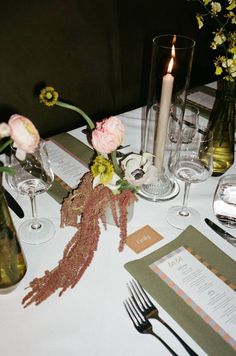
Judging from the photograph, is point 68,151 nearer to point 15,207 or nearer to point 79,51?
point 15,207

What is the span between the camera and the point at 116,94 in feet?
6.44

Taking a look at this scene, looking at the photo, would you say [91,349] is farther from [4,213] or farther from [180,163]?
[180,163]

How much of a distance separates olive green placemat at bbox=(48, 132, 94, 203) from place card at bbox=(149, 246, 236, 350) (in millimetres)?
335

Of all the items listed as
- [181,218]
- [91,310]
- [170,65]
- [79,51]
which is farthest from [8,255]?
[79,51]

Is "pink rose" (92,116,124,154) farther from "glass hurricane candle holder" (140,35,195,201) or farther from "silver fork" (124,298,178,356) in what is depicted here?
"silver fork" (124,298,178,356)

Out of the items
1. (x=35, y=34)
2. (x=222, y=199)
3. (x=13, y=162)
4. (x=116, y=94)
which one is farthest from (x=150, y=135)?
(x=116, y=94)

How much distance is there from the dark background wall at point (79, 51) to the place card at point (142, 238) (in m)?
0.94

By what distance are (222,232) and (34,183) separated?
473 mm

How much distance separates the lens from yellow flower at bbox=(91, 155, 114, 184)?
787 millimetres

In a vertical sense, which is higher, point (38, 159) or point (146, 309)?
point (38, 159)

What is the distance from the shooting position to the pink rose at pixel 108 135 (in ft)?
2.43

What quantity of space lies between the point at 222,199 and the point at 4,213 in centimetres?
57

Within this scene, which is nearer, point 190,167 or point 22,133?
point 22,133

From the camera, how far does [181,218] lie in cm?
94
